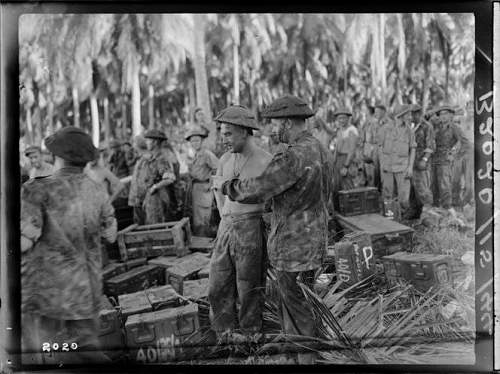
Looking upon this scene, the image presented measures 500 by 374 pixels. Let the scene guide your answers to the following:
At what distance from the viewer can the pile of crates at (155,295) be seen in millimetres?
5820

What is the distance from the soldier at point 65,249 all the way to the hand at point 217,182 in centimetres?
104

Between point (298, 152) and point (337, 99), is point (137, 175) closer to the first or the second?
point (298, 152)

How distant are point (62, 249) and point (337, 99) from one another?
303cm

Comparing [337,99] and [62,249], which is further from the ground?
[337,99]

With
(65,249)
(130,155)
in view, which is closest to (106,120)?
(130,155)

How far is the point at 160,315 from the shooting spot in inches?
228

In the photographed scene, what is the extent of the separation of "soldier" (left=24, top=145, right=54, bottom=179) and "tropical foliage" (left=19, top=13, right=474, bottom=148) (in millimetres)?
108

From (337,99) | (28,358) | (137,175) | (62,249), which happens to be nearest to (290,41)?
(337,99)

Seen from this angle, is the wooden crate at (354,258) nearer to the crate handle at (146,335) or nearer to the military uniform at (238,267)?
the military uniform at (238,267)

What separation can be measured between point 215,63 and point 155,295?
235cm

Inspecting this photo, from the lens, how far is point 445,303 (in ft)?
19.4

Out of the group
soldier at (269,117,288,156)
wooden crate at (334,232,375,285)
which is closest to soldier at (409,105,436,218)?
wooden crate at (334,232,375,285)

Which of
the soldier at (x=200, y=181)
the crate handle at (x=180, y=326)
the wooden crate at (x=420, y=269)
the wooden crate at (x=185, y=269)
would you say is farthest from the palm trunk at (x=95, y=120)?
the wooden crate at (x=420, y=269)

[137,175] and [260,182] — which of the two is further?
[137,175]
